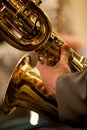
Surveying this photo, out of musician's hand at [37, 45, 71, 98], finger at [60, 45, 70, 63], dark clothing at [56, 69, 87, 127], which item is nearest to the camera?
dark clothing at [56, 69, 87, 127]

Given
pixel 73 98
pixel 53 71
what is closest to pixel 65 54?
pixel 53 71

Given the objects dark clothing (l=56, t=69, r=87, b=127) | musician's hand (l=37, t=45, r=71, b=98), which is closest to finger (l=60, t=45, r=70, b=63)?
musician's hand (l=37, t=45, r=71, b=98)

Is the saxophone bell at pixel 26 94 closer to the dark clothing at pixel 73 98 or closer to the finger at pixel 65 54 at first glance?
the finger at pixel 65 54

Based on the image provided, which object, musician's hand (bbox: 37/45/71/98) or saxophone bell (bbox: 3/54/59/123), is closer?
musician's hand (bbox: 37/45/71/98)

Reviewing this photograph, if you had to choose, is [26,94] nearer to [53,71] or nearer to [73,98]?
[53,71]

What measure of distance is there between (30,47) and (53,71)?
0.14m

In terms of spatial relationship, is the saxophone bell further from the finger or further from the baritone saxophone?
the finger

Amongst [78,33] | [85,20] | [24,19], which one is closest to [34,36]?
[24,19]

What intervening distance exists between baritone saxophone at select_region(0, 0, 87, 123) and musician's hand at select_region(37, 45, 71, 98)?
0.03m

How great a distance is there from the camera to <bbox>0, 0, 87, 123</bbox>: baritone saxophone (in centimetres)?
124

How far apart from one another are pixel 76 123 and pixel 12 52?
669mm

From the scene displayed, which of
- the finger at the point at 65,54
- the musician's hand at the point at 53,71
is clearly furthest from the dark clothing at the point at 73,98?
the finger at the point at 65,54

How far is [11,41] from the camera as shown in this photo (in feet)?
4.09

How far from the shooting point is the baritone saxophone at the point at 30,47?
4.08 ft
